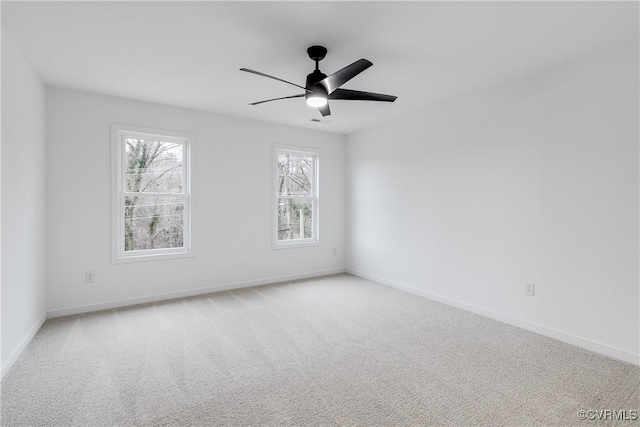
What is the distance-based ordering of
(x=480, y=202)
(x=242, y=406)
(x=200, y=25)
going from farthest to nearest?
1. (x=480, y=202)
2. (x=200, y=25)
3. (x=242, y=406)

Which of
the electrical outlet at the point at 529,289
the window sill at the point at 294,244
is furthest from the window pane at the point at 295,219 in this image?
the electrical outlet at the point at 529,289

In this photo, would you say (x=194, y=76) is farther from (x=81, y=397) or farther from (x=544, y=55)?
(x=544, y=55)

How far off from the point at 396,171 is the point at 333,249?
1.77 m

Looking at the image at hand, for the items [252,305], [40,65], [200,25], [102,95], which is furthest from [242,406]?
[102,95]

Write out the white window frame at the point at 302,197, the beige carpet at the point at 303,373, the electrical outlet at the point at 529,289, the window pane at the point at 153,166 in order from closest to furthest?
the beige carpet at the point at 303,373 < the electrical outlet at the point at 529,289 < the window pane at the point at 153,166 < the white window frame at the point at 302,197

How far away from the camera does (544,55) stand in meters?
2.69

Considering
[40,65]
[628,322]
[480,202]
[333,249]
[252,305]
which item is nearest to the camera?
[628,322]

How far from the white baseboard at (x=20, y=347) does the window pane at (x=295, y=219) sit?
9.81 feet

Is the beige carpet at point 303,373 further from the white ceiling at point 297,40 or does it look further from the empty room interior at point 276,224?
the white ceiling at point 297,40

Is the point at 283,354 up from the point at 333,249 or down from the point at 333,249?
down

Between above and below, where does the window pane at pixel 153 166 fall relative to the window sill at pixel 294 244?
above

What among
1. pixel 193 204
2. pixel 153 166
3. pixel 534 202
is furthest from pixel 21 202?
pixel 534 202

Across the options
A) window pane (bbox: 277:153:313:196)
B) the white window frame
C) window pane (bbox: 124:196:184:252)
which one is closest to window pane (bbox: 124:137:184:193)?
window pane (bbox: 124:196:184:252)

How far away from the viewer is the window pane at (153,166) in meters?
3.97
